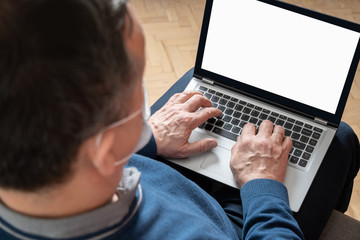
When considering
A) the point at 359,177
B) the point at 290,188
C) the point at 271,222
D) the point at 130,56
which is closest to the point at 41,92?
the point at 130,56

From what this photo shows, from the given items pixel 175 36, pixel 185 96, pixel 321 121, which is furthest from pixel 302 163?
pixel 175 36

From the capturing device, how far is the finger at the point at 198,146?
1064 millimetres

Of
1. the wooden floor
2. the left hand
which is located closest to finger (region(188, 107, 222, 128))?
the left hand

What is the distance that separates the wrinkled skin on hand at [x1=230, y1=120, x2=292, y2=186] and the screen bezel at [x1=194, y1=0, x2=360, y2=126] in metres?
0.09

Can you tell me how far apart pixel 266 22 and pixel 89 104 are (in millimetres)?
701

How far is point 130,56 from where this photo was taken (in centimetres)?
56

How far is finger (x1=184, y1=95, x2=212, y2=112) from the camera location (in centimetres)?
113

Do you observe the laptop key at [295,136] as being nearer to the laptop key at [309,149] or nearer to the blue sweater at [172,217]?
the laptop key at [309,149]

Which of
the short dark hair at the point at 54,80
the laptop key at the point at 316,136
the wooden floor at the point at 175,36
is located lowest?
the wooden floor at the point at 175,36

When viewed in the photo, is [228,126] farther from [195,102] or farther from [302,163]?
[302,163]

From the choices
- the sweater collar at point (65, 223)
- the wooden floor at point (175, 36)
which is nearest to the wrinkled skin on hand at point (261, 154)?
the sweater collar at point (65, 223)

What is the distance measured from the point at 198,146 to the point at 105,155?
506mm

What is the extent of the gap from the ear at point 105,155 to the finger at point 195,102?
21.2 inches

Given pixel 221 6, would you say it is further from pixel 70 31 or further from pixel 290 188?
pixel 70 31
